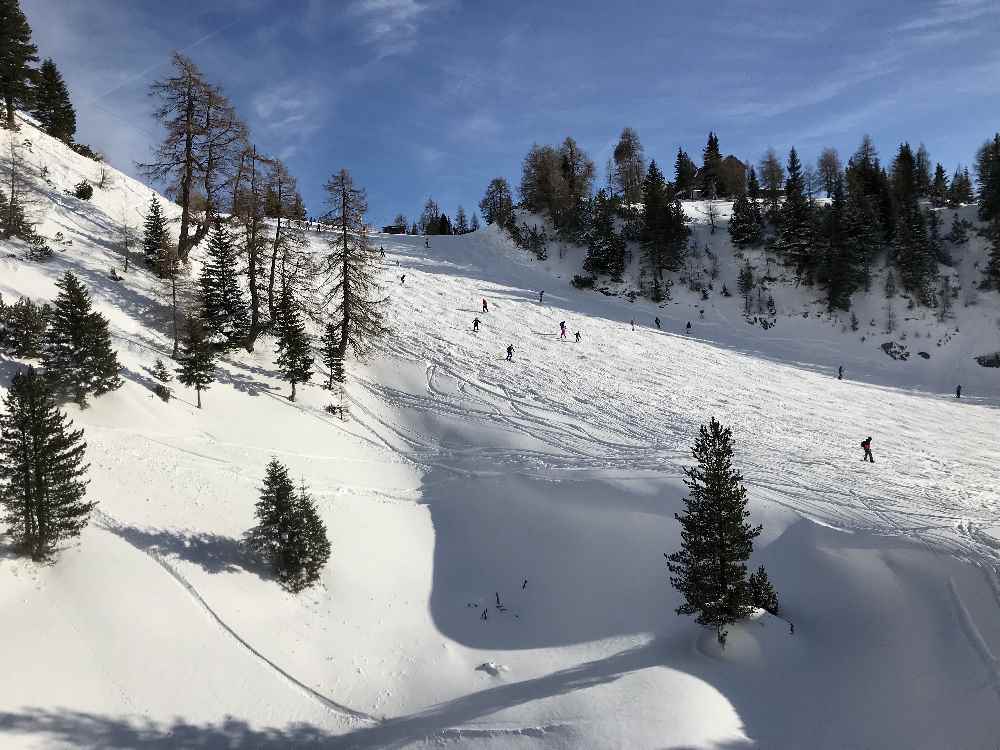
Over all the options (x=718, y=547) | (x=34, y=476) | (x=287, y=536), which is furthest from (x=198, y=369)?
(x=718, y=547)

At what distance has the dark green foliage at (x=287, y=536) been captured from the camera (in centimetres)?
1393

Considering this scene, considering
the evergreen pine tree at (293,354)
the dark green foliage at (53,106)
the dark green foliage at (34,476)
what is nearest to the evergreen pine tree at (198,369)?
the evergreen pine tree at (293,354)

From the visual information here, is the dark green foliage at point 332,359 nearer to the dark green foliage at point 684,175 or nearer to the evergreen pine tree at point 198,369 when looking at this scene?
the evergreen pine tree at point 198,369

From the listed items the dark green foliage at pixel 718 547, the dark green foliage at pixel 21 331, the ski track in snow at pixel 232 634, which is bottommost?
the ski track in snow at pixel 232 634

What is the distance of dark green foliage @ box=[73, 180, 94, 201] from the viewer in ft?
98.6

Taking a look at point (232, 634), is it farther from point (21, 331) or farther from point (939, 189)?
point (939, 189)

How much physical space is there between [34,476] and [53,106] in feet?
144

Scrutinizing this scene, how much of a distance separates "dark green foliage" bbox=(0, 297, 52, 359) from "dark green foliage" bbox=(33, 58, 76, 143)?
1169 inches

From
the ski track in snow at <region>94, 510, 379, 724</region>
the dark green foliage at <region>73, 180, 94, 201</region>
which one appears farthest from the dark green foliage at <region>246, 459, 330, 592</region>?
the dark green foliage at <region>73, 180, 94, 201</region>

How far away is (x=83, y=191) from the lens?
30.1m

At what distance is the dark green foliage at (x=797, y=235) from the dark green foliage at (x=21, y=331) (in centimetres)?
5744

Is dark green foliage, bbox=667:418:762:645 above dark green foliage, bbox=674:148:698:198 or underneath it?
underneath

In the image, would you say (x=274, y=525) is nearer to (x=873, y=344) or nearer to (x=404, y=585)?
(x=404, y=585)

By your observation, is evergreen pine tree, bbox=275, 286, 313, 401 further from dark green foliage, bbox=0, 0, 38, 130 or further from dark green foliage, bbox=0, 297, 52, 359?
dark green foliage, bbox=0, 0, 38, 130
